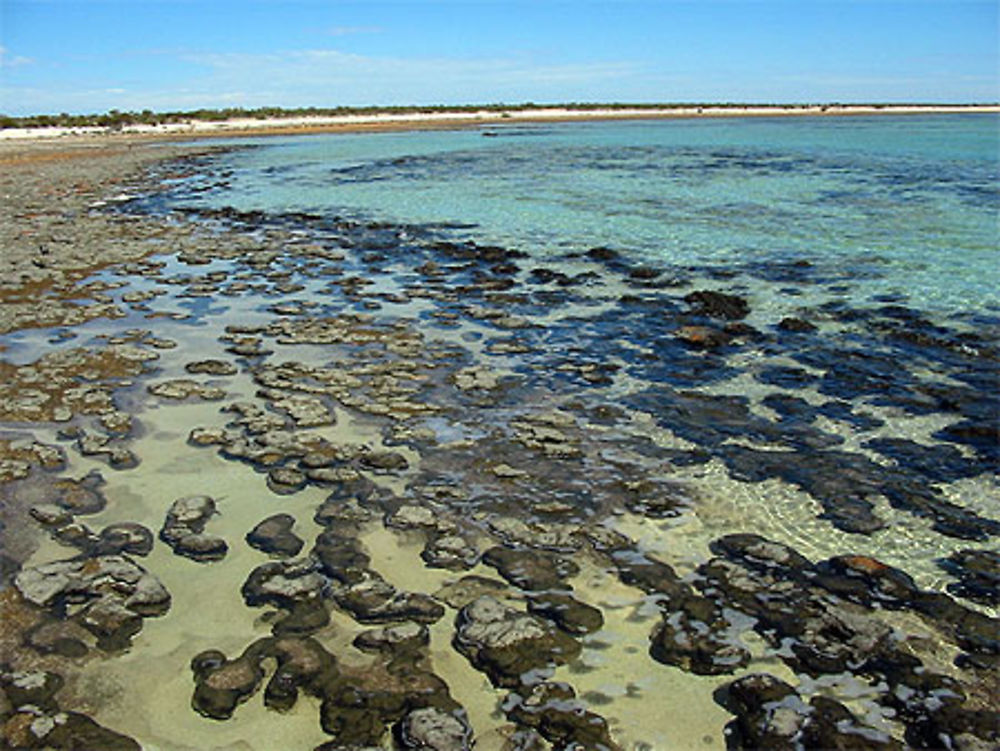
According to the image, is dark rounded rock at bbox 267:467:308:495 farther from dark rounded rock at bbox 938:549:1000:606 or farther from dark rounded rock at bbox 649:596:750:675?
dark rounded rock at bbox 938:549:1000:606

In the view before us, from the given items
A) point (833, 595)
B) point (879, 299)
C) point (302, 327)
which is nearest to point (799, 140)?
point (879, 299)

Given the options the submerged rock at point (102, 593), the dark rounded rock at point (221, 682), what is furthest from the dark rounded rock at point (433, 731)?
the submerged rock at point (102, 593)

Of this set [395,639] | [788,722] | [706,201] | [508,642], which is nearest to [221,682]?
[395,639]

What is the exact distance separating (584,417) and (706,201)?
1960cm

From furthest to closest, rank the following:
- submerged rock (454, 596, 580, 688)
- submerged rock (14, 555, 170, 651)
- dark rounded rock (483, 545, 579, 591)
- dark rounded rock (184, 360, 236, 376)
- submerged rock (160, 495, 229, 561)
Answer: dark rounded rock (184, 360, 236, 376), submerged rock (160, 495, 229, 561), dark rounded rock (483, 545, 579, 591), submerged rock (14, 555, 170, 651), submerged rock (454, 596, 580, 688)

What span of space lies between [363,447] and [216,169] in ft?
133

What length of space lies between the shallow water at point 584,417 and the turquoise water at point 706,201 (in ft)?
0.72

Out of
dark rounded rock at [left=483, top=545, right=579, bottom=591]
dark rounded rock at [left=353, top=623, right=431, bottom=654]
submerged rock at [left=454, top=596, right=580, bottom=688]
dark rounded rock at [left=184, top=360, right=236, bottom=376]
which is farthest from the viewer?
dark rounded rock at [left=184, top=360, right=236, bottom=376]

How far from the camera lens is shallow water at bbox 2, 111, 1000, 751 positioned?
460 centimetres

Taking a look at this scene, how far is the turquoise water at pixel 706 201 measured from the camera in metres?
16.4

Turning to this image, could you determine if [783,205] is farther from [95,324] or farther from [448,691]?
[448,691]

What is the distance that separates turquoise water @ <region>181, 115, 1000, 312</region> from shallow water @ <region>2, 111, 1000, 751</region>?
219 mm

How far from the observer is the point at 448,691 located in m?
4.37

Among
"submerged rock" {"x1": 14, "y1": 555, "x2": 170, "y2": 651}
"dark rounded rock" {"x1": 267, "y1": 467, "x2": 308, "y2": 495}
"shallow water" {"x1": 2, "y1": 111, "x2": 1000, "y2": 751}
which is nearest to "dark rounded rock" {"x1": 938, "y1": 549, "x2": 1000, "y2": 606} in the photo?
"shallow water" {"x1": 2, "y1": 111, "x2": 1000, "y2": 751}
